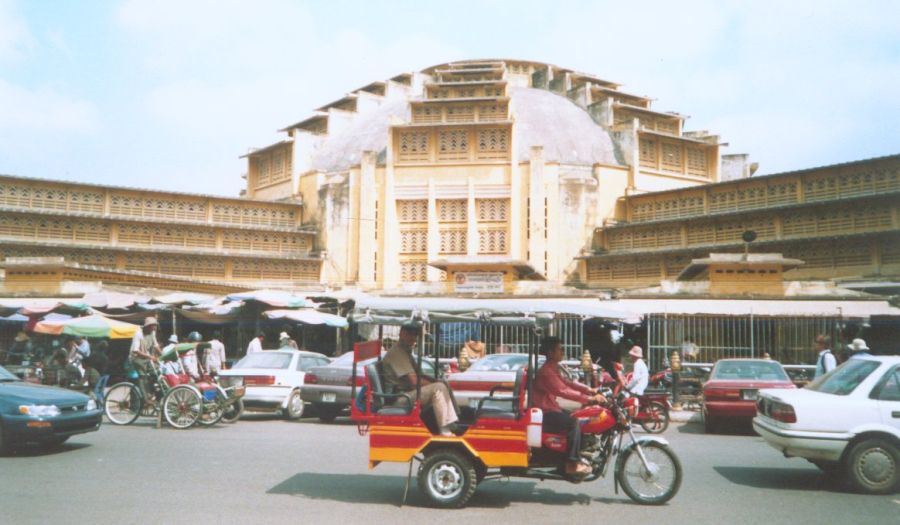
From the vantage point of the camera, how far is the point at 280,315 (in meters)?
Result: 22.1

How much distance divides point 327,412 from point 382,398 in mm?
7359

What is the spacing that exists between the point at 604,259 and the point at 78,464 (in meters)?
31.9

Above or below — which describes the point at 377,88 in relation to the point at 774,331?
above

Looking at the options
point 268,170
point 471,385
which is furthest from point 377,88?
point 471,385

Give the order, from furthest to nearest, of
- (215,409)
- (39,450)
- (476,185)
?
1. (476,185)
2. (215,409)
3. (39,450)

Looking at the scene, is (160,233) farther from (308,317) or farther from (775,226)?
(775,226)

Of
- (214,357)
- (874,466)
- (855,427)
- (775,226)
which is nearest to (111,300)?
(214,357)

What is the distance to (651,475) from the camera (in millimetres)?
7379

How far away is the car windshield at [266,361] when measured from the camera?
1509 centimetres

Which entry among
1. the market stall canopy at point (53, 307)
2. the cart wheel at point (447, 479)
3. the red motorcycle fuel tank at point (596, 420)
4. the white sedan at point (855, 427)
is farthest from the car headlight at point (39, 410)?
the market stall canopy at point (53, 307)

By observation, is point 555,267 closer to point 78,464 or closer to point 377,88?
point 377,88

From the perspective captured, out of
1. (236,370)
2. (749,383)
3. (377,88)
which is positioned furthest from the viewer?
(377,88)

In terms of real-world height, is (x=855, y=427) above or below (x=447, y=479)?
above

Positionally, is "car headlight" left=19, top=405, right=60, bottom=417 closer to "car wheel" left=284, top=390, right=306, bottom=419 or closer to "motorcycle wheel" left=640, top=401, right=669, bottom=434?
"car wheel" left=284, top=390, right=306, bottom=419
